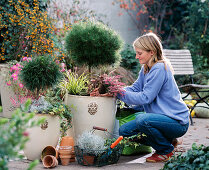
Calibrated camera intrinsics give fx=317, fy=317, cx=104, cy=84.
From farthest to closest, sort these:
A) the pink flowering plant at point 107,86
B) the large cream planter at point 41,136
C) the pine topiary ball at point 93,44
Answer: the pine topiary ball at point 93,44 < the pink flowering plant at point 107,86 < the large cream planter at point 41,136

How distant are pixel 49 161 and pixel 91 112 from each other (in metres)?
0.58

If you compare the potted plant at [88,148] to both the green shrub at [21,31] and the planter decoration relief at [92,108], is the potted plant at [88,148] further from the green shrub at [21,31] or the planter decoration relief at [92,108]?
the green shrub at [21,31]

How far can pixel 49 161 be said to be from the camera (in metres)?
2.69

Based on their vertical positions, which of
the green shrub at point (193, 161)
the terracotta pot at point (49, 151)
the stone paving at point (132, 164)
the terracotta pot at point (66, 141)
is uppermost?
the green shrub at point (193, 161)

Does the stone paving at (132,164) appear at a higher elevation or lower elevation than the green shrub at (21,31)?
lower

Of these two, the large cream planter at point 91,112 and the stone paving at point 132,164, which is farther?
the large cream planter at point 91,112

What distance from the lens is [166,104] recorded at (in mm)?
2875

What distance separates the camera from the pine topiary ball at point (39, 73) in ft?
9.29

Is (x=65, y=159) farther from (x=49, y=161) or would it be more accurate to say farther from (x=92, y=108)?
(x=92, y=108)

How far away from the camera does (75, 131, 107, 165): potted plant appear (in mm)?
2691

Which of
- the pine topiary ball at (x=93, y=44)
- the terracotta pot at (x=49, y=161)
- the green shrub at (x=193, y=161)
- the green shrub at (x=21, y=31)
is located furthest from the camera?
the green shrub at (x=21, y=31)

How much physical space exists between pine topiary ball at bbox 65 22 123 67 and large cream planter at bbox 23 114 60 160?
967 mm

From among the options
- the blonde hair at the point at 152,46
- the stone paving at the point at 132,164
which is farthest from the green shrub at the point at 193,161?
the blonde hair at the point at 152,46

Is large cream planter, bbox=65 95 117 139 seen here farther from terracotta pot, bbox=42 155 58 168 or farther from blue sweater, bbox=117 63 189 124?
terracotta pot, bbox=42 155 58 168
